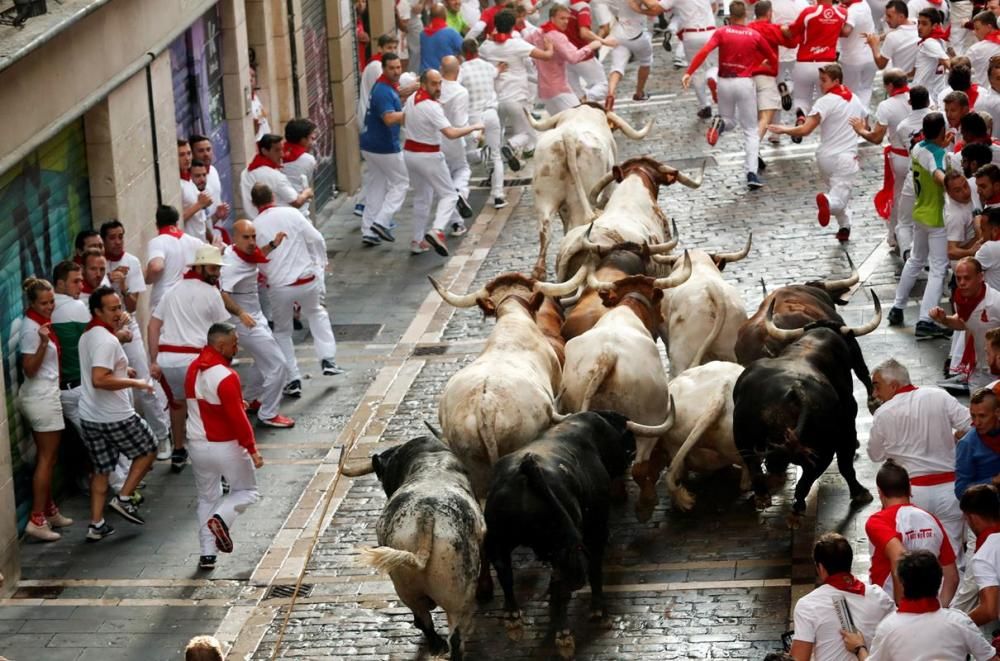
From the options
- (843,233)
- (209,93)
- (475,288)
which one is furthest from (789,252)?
(209,93)

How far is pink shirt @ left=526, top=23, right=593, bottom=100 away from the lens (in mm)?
25250

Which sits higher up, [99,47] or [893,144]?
[99,47]

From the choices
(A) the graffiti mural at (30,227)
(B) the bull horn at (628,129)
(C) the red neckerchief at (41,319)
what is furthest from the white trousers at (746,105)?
(C) the red neckerchief at (41,319)

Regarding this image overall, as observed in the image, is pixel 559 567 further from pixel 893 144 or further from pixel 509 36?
pixel 509 36

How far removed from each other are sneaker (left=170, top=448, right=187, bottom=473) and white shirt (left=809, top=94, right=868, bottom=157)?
837 cm

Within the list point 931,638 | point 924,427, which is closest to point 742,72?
point 924,427

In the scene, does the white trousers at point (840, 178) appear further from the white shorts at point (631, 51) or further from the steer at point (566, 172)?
the white shorts at point (631, 51)

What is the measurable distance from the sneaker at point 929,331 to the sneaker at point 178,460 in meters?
7.13

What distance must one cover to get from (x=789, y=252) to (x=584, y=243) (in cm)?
464

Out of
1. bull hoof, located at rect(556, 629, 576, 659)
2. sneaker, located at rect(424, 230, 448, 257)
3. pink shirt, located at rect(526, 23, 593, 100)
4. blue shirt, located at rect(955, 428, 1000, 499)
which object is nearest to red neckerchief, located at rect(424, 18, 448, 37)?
pink shirt, located at rect(526, 23, 593, 100)

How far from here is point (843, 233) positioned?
21.0 metres

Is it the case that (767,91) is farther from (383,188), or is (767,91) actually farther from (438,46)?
(383,188)

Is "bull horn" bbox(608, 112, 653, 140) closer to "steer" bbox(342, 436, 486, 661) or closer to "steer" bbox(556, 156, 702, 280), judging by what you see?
"steer" bbox(556, 156, 702, 280)

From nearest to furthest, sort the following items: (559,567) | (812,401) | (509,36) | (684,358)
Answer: (559,567)
(812,401)
(684,358)
(509,36)
